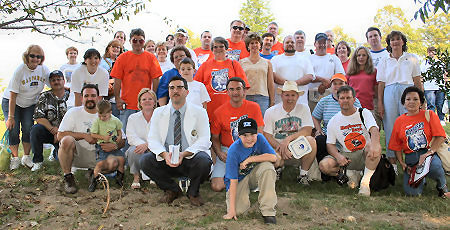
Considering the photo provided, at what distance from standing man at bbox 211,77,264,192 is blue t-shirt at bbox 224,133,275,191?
3.56ft

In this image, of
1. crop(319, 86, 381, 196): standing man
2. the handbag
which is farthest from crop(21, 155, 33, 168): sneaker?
the handbag

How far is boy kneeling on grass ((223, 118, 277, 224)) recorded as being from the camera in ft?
14.1

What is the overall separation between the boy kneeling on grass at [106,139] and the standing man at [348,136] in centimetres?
299

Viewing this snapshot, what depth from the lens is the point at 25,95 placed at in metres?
6.68

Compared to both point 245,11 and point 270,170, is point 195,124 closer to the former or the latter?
point 270,170

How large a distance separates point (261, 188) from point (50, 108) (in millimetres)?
4031

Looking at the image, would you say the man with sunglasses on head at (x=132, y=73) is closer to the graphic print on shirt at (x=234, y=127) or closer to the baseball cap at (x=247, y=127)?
the graphic print on shirt at (x=234, y=127)

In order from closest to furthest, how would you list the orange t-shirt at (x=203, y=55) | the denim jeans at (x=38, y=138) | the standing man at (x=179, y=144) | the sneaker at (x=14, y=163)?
the standing man at (x=179, y=144)
the denim jeans at (x=38, y=138)
the sneaker at (x=14, y=163)
the orange t-shirt at (x=203, y=55)

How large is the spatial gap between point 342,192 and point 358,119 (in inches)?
42.6

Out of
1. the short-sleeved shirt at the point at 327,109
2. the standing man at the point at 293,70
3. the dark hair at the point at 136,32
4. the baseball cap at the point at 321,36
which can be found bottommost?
the short-sleeved shirt at the point at 327,109

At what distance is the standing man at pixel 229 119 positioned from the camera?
5.59 metres

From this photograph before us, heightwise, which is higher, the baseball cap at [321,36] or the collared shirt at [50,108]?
the baseball cap at [321,36]

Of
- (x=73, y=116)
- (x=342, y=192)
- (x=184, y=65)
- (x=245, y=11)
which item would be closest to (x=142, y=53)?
(x=184, y=65)

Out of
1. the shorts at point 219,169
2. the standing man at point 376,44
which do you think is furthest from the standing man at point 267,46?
the shorts at point 219,169
